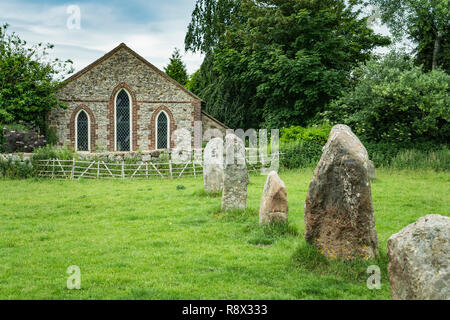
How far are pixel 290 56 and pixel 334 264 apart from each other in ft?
76.4

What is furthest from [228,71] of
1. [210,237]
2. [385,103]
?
[210,237]

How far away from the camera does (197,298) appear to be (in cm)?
525

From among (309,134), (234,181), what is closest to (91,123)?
(309,134)

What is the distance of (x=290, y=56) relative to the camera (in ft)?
90.2

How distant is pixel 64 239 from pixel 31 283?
8.56 ft

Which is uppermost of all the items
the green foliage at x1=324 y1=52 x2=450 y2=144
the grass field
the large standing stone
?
the green foliage at x1=324 y1=52 x2=450 y2=144

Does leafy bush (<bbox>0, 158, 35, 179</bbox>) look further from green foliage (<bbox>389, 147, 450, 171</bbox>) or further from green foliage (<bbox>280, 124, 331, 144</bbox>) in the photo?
green foliage (<bbox>389, 147, 450, 171</bbox>)

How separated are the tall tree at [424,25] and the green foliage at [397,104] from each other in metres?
3.57

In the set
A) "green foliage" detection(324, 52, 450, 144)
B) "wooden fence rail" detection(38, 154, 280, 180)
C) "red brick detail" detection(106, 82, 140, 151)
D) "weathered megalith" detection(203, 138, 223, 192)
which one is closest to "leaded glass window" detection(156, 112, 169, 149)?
"red brick detail" detection(106, 82, 140, 151)

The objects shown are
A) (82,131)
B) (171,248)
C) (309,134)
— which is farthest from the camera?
(82,131)

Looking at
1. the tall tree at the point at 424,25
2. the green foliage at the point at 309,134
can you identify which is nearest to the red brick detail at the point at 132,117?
the green foliage at the point at 309,134

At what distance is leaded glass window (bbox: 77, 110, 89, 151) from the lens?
27188 millimetres

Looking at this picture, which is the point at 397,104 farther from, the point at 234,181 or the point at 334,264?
the point at 334,264

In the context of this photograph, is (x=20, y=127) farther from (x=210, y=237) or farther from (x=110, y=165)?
(x=210, y=237)
